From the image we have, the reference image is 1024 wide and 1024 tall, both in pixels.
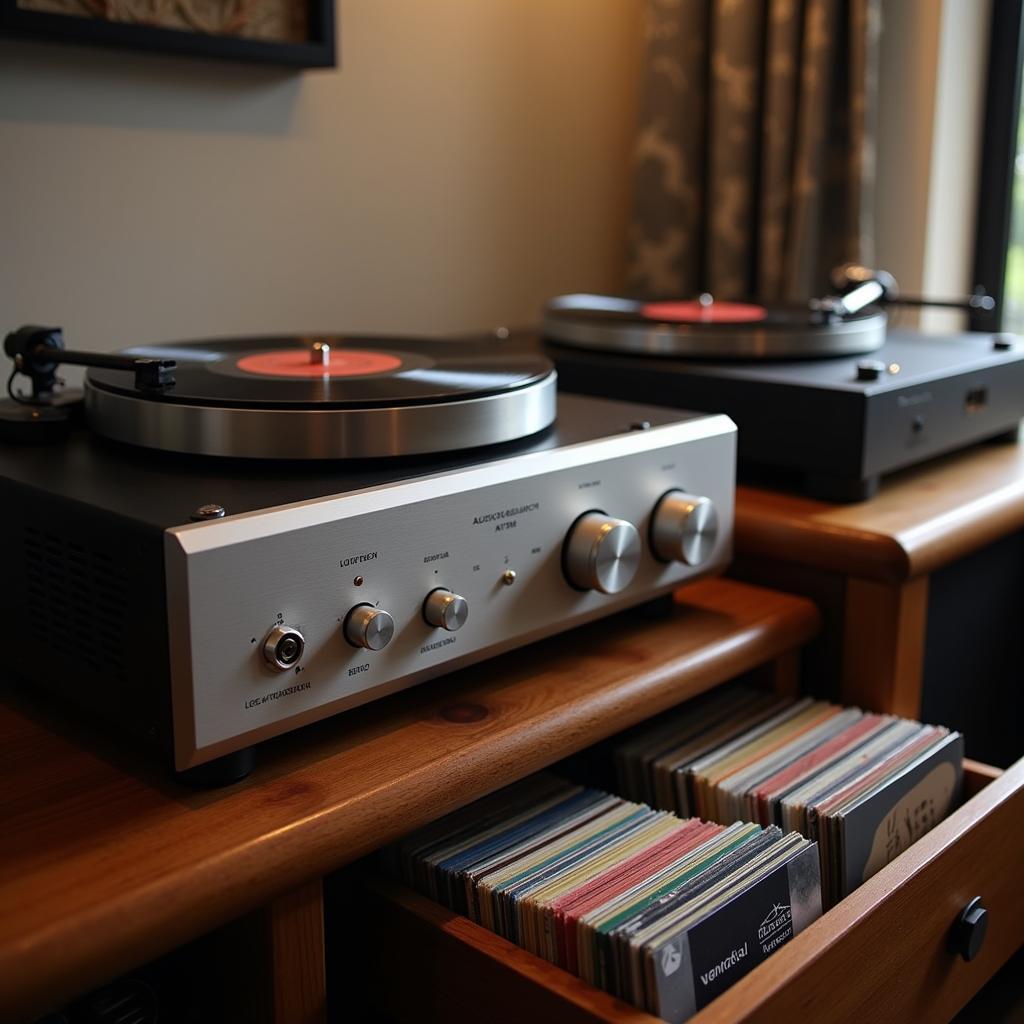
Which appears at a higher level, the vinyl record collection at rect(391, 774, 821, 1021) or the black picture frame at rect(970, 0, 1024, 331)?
the black picture frame at rect(970, 0, 1024, 331)

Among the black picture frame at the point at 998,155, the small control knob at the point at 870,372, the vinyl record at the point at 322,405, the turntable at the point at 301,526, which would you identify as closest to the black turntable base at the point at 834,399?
the small control knob at the point at 870,372

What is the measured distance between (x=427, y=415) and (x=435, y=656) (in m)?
0.15

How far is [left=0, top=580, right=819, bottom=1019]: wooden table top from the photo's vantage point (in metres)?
0.57

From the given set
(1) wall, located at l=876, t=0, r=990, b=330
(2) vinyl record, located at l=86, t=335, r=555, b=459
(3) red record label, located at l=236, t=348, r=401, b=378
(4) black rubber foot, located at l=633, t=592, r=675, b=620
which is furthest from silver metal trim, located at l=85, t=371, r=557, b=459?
(1) wall, located at l=876, t=0, r=990, b=330

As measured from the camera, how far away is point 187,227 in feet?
4.16

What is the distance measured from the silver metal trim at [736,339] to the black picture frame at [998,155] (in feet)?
1.75

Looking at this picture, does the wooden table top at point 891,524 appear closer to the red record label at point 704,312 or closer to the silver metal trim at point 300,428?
the red record label at point 704,312

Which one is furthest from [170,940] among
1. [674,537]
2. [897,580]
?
[897,580]

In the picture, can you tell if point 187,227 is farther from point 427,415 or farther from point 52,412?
point 427,415

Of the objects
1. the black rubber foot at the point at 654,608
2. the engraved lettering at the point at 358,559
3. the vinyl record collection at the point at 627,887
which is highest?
the engraved lettering at the point at 358,559

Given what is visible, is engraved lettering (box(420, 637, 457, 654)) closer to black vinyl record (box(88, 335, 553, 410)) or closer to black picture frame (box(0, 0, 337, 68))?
black vinyl record (box(88, 335, 553, 410))

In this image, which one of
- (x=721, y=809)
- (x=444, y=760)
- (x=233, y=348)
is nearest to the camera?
(x=444, y=760)

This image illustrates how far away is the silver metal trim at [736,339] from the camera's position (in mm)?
1163

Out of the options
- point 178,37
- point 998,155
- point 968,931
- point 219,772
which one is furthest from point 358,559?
point 998,155
